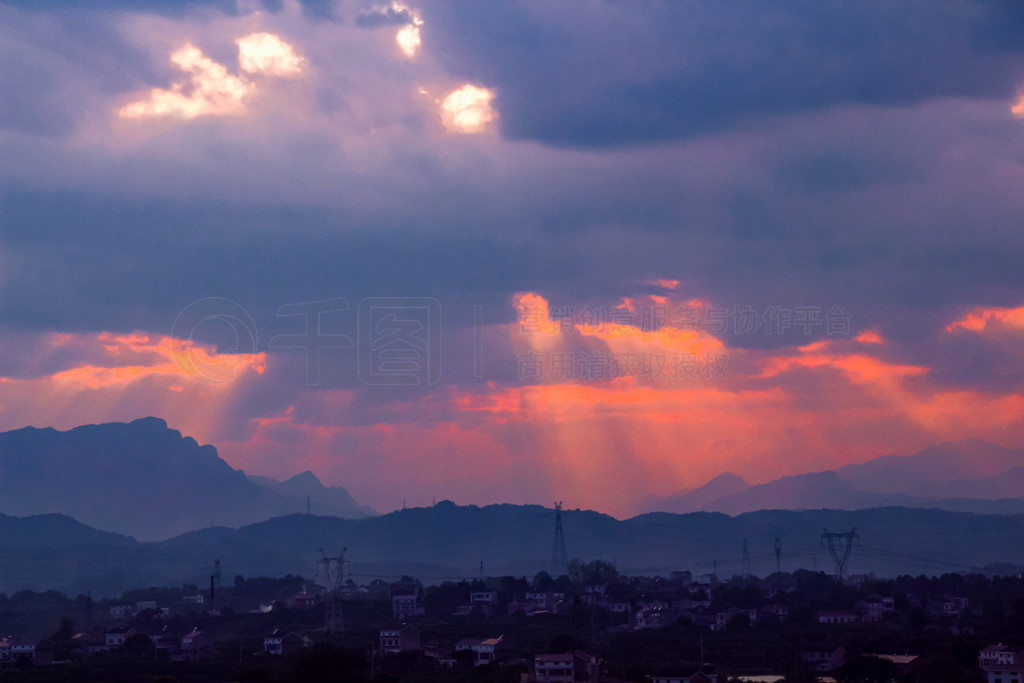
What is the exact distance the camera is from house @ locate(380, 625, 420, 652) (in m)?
60.2

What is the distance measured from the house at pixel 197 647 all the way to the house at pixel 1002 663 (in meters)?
38.4

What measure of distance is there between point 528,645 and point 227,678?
17973 mm

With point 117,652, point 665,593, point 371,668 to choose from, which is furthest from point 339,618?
point 665,593

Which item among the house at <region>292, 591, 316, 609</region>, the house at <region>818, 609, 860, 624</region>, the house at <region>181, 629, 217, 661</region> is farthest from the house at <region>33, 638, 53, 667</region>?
the house at <region>818, 609, 860, 624</region>

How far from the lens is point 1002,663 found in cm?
4547

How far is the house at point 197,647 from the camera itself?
6175 cm

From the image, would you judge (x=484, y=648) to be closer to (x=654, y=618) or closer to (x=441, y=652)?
(x=441, y=652)

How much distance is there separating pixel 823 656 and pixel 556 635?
18.0m

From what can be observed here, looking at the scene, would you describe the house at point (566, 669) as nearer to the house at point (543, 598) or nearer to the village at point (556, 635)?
the village at point (556, 635)

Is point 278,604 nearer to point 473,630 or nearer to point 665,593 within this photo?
point 473,630

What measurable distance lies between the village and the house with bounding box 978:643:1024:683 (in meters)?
0.07

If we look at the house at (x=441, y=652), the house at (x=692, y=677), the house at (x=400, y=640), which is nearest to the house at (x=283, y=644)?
the house at (x=400, y=640)

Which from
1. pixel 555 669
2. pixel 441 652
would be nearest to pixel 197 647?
pixel 441 652

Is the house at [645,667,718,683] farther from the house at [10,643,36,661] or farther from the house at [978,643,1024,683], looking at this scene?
the house at [10,643,36,661]
